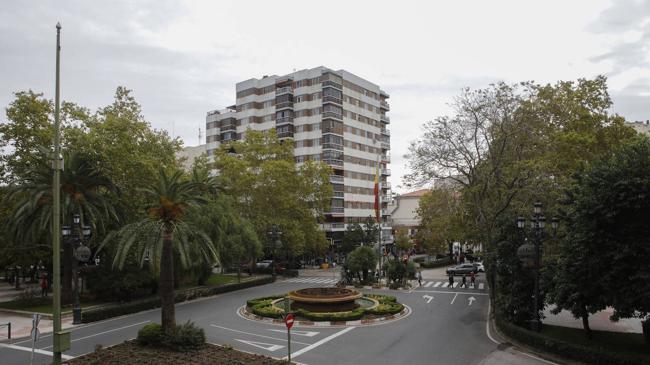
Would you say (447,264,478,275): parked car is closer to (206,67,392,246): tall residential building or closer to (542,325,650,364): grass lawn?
(206,67,392,246): tall residential building

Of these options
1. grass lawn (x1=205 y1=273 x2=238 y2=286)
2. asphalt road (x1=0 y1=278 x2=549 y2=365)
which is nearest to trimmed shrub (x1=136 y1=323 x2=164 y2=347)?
asphalt road (x1=0 y1=278 x2=549 y2=365)

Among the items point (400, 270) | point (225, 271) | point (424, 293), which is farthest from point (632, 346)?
point (225, 271)

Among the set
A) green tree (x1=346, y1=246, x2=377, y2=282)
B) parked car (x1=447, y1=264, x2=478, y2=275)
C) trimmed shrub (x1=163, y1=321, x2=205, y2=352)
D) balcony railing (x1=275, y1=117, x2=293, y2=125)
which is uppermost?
balcony railing (x1=275, y1=117, x2=293, y2=125)

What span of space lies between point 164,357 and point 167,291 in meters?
2.98

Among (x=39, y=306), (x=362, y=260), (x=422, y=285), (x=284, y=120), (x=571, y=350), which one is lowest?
(x=422, y=285)

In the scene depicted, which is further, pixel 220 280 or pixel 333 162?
pixel 333 162

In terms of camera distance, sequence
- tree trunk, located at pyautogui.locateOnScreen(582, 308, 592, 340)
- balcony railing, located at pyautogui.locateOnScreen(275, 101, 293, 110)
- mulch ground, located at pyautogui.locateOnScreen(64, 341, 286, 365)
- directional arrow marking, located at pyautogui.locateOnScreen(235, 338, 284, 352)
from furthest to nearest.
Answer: balcony railing, located at pyautogui.locateOnScreen(275, 101, 293, 110)
directional arrow marking, located at pyautogui.locateOnScreen(235, 338, 284, 352)
tree trunk, located at pyautogui.locateOnScreen(582, 308, 592, 340)
mulch ground, located at pyautogui.locateOnScreen(64, 341, 286, 365)

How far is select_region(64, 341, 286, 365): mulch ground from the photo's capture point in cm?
1736

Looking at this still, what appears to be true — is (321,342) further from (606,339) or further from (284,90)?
(284,90)

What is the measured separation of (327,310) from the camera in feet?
92.3

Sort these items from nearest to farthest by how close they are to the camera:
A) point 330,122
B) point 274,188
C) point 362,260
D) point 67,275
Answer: point 67,275
point 362,260
point 274,188
point 330,122

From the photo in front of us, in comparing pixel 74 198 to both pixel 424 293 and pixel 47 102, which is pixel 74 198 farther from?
pixel 424 293

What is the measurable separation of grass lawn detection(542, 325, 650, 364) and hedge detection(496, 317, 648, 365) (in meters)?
0.49

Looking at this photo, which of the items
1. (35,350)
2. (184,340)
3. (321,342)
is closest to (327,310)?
(321,342)
